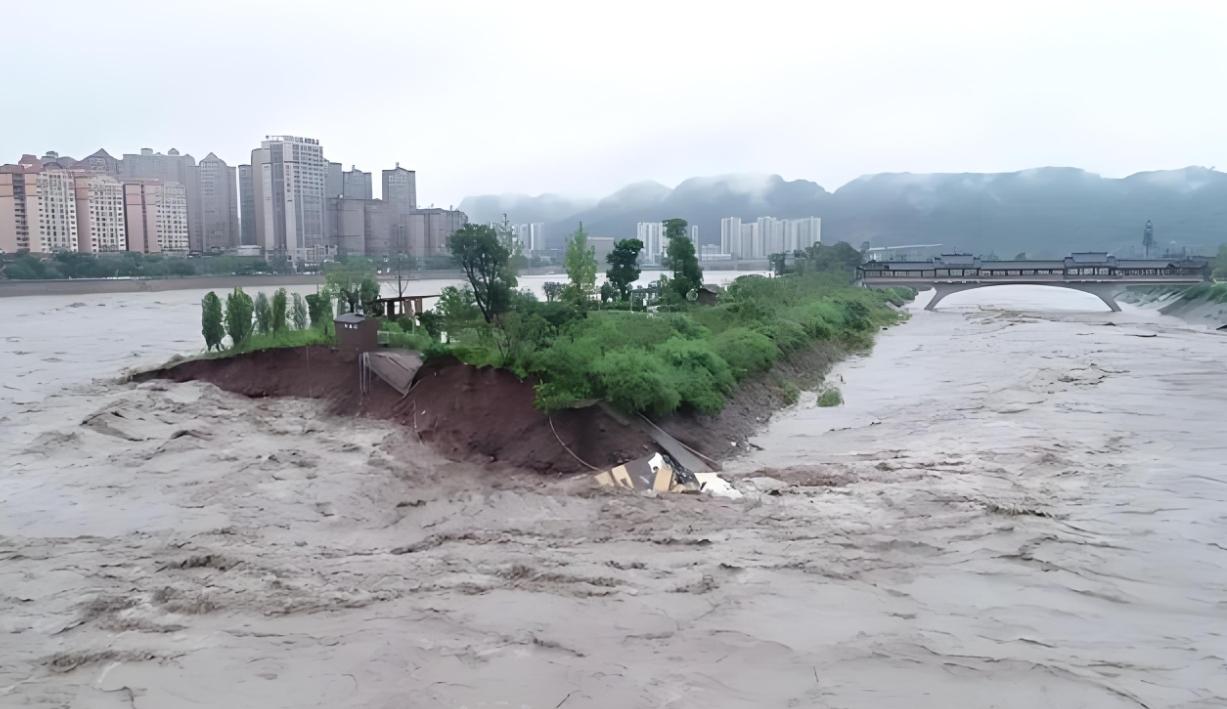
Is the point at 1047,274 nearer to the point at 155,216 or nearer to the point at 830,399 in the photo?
the point at 830,399

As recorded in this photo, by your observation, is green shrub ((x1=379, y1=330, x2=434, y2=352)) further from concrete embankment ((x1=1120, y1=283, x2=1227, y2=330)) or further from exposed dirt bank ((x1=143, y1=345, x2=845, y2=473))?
concrete embankment ((x1=1120, y1=283, x2=1227, y2=330))

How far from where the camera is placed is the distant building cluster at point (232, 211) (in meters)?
57.2

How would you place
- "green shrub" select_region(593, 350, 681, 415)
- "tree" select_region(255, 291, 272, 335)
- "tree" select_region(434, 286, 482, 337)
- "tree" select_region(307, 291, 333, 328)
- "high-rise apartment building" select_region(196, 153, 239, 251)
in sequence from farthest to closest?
"high-rise apartment building" select_region(196, 153, 239, 251) → "tree" select_region(255, 291, 272, 335) → "tree" select_region(307, 291, 333, 328) → "tree" select_region(434, 286, 482, 337) → "green shrub" select_region(593, 350, 681, 415)

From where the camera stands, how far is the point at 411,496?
10664 millimetres

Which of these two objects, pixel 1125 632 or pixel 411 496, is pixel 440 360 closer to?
pixel 411 496

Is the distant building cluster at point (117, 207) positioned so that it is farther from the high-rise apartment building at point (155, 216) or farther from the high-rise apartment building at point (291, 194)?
the high-rise apartment building at point (291, 194)

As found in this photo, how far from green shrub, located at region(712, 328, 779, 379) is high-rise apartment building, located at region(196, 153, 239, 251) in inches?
2446

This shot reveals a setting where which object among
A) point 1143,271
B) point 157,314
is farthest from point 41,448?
point 1143,271

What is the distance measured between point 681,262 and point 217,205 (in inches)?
2255

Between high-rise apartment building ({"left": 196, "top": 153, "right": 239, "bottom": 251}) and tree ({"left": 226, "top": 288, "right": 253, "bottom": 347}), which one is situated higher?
high-rise apartment building ({"left": 196, "top": 153, "right": 239, "bottom": 251})

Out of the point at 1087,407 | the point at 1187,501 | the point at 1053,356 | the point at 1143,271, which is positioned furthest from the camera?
the point at 1143,271

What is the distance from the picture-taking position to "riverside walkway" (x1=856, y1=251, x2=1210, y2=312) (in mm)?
46719

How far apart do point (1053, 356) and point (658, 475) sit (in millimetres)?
20364

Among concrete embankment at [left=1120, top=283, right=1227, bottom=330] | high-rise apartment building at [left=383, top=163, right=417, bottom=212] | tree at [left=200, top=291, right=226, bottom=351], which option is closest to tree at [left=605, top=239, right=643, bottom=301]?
tree at [left=200, top=291, right=226, bottom=351]
